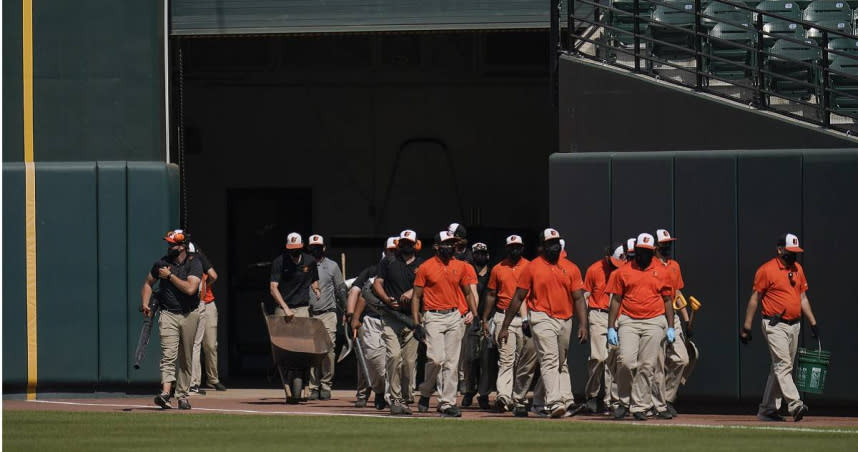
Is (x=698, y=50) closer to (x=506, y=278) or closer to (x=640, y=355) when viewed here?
(x=506, y=278)

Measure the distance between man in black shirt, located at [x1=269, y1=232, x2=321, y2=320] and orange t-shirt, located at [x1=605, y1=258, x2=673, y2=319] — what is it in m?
4.38

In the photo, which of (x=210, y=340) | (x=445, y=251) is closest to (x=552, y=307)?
(x=445, y=251)

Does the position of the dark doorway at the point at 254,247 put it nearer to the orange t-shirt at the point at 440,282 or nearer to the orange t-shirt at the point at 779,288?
the orange t-shirt at the point at 440,282

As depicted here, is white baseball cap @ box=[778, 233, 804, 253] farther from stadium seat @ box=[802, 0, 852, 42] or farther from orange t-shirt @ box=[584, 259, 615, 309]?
stadium seat @ box=[802, 0, 852, 42]

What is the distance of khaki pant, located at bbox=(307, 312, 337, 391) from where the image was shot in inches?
733

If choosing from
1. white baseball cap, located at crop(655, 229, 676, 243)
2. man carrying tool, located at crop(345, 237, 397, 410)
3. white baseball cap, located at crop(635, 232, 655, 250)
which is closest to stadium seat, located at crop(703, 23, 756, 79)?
white baseball cap, located at crop(655, 229, 676, 243)

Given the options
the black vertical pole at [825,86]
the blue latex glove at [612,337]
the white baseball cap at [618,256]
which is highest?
the black vertical pole at [825,86]

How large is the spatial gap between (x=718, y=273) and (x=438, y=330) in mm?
3575

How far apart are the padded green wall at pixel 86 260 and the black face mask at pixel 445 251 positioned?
4597mm

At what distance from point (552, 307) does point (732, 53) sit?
5779 mm

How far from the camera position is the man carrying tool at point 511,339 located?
1642 centimetres

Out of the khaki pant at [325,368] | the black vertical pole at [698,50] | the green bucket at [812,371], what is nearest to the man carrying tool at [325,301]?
the khaki pant at [325,368]

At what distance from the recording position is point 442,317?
51.9 feet

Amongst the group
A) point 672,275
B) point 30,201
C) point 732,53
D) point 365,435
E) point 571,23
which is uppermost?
point 571,23
